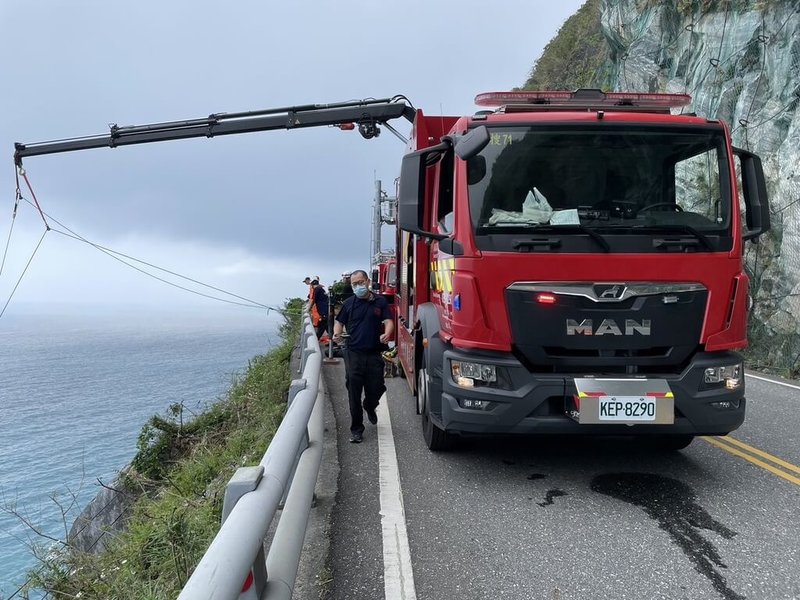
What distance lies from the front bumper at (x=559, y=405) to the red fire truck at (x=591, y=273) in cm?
1

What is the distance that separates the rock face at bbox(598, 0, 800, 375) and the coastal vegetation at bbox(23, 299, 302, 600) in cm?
999

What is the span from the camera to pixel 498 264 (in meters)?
4.12

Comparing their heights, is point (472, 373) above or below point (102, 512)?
above

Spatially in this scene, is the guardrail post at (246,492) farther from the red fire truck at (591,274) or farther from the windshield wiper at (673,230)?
the windshield wiper at (673,230)

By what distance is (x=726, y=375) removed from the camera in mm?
4266

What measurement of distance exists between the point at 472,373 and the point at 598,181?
71.1 inches

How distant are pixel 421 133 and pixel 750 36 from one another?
12699 mm

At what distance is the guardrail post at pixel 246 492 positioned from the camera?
7.44 ft

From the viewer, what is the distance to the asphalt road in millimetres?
3045

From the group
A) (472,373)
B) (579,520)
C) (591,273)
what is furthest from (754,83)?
(579,520)

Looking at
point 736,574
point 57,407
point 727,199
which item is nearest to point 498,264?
point 727,199

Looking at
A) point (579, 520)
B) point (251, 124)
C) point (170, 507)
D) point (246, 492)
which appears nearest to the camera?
point (246, 492)

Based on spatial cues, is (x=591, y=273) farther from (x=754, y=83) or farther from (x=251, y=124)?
(x=754, y=83)

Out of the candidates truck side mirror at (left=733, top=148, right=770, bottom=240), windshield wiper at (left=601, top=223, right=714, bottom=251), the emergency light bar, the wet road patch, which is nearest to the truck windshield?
windshield wiper at (left=601, top=223, right=714, bottom=251)
